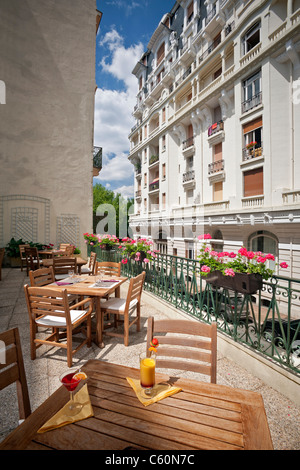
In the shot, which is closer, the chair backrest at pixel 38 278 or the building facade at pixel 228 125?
the chair backrest at pixel 38 278

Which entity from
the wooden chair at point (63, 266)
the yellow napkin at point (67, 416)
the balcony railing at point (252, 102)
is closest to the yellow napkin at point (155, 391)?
the yellow napkin at point (67, 416)

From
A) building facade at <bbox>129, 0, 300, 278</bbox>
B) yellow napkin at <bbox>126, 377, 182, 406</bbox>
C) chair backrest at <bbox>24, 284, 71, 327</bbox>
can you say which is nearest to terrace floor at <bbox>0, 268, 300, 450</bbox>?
chair backrest at <bbox>24, 284, 71, 327</bbox>

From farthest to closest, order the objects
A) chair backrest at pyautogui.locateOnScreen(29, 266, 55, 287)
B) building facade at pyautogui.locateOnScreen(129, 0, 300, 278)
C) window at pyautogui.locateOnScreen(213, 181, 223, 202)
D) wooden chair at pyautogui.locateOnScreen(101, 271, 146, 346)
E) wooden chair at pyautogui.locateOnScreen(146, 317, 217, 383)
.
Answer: window at pyautogui.locateOnScreen(213, 181, 223, 202)
building facade at pyautogui.locateOnScreen(129, 0, 300, 278)
chair backrest at pyautogui.locateOnScreen(29, 266, 55, 287)
wooden chair at pyautogui.locateOnScreen(101, 271, 146, 346)
wooden chair at pyautogui.locateOnScreen(146, 317, 217, 383)

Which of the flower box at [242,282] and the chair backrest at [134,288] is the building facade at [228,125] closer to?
the flower box at [242,282]

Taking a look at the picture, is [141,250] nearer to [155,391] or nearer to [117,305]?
[117,305]

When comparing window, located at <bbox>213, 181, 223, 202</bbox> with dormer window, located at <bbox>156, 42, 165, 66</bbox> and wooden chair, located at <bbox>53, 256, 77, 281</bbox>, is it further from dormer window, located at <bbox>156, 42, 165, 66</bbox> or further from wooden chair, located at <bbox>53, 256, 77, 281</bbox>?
dormer window, located at <bbox>156, 42, 165, 66</bbox>

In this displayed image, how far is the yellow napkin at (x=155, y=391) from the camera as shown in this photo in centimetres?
119

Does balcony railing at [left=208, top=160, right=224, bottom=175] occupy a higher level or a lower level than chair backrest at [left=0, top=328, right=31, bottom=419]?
higher

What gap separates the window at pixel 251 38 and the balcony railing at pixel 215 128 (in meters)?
3.95

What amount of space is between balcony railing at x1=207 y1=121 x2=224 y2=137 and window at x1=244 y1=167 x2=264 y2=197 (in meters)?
4.23

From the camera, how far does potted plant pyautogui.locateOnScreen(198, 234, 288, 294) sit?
2.52 metres

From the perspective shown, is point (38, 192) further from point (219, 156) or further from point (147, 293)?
point (219, 156)

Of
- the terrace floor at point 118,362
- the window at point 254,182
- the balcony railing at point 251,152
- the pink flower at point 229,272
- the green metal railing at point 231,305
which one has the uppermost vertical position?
the balcony railing at point 251,152

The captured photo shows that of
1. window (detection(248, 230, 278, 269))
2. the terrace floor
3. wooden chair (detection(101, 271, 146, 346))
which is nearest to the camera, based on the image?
the terrace floor
